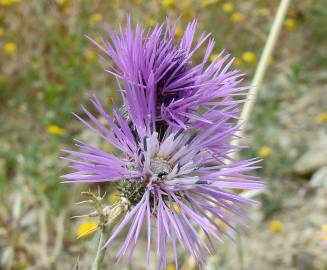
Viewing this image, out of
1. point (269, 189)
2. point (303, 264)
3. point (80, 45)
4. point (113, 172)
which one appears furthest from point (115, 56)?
point (80, 45)

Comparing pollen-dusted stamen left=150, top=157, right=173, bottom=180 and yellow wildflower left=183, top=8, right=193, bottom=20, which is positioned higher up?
yellow wildflower left=183, top=8, right=193, bottom=20

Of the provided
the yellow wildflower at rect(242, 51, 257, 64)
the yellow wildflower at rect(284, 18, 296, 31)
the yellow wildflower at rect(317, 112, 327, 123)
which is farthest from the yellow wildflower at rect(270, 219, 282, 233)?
the yellow wildflower at rect(284, 18, 296, 31)

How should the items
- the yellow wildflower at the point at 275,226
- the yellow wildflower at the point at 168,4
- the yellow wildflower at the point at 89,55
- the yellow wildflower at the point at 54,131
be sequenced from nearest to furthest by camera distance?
the yellow wildflower at the point at 275,226 → the yellow wildflower at the point at 54,131 → the yellow wildflower at the point at 89,55 → the yellow wildflower at the point at 168,4

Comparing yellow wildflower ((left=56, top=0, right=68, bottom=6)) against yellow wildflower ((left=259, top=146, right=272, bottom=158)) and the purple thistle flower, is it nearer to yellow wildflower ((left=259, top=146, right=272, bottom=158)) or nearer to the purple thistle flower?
yellow wildflower ((left=259, top=146, right=272, bottom=158))

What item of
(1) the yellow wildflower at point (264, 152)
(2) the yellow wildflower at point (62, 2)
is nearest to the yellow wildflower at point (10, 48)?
(2) the yellow wildflower at point (62, 2)

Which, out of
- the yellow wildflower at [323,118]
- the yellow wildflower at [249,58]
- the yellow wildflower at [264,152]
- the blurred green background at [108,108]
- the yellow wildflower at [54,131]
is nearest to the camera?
the blurred green background at [108,108]

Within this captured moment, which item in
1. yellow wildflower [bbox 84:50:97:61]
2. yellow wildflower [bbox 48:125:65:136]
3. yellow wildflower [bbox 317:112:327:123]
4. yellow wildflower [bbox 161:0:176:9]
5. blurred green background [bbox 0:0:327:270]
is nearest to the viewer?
blurred green background [bbox 0:0:327:270]

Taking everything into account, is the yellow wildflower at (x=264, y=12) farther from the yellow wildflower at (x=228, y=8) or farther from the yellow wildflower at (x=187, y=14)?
the yellow wildflower at (x=187, y=14)
